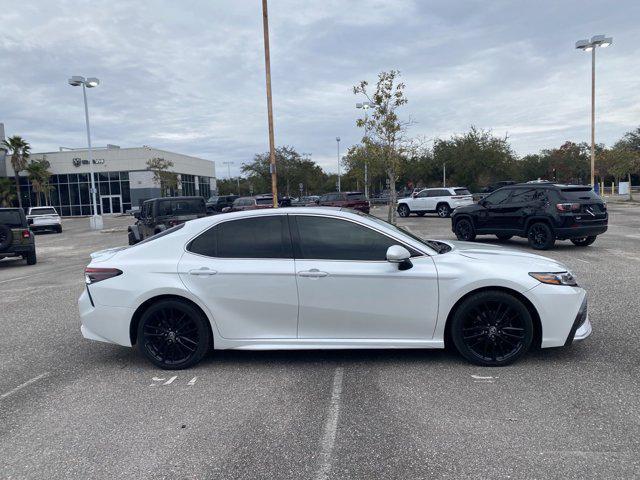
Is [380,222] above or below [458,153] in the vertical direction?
below

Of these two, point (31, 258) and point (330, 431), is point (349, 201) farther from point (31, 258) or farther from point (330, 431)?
point (330, 431)

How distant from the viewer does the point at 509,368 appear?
15.6 ft

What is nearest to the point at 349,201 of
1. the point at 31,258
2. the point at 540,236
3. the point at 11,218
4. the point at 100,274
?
the point at 540,236

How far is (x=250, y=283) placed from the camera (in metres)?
4.85

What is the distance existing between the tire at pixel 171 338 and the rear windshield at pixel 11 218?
11.6 m

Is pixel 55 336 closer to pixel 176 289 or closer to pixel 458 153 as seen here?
pixel 176 289

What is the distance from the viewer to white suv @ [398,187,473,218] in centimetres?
2867

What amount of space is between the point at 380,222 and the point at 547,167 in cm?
7401

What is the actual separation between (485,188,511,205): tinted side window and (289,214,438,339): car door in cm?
1046

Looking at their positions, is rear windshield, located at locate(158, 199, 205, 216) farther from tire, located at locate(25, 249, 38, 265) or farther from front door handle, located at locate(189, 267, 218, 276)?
front door handle, located at locate(189, 267, 218, 276)

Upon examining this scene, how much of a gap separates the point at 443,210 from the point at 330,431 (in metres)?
26.4

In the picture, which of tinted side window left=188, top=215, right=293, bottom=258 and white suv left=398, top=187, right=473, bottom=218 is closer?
tinted side window left=188, top=215, right=293, bottom=258

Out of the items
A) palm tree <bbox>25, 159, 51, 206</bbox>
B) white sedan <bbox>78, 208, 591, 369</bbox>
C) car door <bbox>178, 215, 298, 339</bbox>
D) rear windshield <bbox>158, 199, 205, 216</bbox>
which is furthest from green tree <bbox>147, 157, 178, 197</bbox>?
car door <bbox>178, 215, 298, 339</bbox>

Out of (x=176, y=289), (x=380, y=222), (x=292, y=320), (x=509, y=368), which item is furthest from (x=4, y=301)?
(x=509, y=368)
